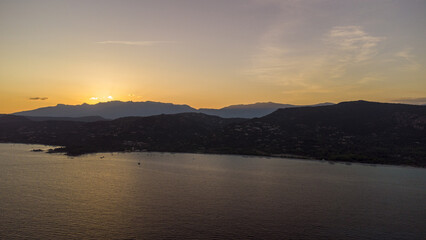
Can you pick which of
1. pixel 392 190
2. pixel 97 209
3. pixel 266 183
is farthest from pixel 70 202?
pixel 392 190

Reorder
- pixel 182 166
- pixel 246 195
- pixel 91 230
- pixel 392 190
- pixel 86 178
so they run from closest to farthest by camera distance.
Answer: pixel 91 230 < pixel 246 195 < pixel 392 190 < pixel 86 178 < pixel 182 166

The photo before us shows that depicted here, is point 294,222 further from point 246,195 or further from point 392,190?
point 392,190

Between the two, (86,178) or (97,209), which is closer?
(97,209)

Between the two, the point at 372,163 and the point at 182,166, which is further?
the point at 372,163

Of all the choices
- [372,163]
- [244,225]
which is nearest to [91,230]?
[244,225]

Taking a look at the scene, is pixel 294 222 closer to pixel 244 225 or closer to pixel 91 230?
pixel 244 225

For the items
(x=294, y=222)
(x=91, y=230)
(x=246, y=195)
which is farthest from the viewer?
(x=246, y=195)
